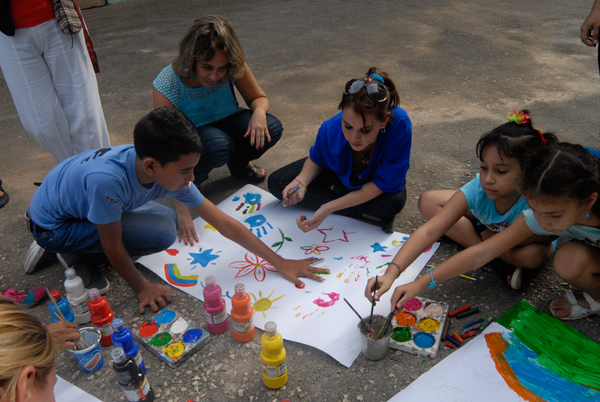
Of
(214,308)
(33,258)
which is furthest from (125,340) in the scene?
(33,258)

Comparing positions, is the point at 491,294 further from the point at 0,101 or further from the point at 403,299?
the point at 0,101

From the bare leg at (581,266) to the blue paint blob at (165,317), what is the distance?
1632mm

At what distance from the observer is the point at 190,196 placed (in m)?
2.00

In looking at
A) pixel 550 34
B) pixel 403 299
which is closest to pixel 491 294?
pixel 403 299

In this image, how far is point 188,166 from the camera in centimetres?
178

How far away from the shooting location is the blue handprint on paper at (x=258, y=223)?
8.14ft

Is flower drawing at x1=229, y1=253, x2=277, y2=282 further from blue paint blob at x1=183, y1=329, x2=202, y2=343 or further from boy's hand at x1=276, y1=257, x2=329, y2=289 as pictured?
blue paint blob at x1=183, y1=329, x2=202, y2=343

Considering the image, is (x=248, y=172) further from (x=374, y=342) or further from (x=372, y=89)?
(x=374, y=342)

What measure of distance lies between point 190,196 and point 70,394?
891mm

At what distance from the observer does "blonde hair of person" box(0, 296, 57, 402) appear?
1.06 m

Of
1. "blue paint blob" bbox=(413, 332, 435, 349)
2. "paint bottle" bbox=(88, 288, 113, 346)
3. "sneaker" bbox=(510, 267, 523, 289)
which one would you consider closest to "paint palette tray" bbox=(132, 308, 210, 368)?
"paint bottle" bbox=(88, 288, 113, 346)

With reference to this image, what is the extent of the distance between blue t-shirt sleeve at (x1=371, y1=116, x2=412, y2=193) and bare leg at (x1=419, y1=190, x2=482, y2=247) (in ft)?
0.54

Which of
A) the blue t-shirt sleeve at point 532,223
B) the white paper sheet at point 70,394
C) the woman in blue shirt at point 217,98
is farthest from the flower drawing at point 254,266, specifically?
the blue t-shirt sleeve at point 532,223

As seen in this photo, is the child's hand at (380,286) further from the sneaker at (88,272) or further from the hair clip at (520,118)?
the sneaker at (88,272)
